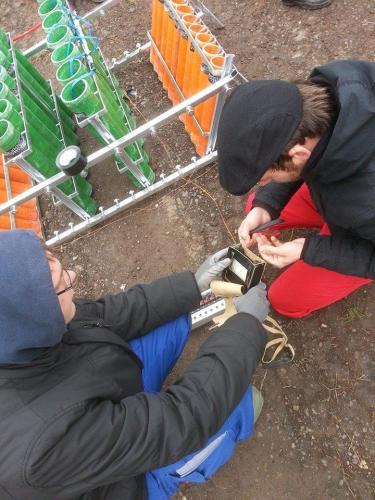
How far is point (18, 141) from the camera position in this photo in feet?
8.80

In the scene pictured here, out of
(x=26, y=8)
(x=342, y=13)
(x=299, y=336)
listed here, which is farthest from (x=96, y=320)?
(x=26, y=8)

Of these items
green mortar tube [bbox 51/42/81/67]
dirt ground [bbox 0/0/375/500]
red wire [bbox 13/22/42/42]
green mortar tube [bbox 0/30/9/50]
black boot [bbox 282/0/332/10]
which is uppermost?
green mortar tube [bbox 0/30/9/50]

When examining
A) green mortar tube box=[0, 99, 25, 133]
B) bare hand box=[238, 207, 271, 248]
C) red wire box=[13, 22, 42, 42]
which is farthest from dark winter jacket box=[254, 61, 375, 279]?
red wire box=[13, 22, 42, 42]

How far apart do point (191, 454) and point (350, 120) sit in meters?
1.68

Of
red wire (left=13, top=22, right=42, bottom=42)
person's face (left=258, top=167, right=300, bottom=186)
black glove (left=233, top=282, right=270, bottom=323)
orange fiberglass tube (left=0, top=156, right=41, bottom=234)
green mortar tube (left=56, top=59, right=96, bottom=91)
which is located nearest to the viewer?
person's face (left=258, top=167, right=300, bottom=186)

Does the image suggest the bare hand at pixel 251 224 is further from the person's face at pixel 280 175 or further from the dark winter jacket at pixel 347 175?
the person's face at pixel 280 175

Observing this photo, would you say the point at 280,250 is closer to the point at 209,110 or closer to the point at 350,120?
the point at 350,120

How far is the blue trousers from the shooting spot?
1.87m

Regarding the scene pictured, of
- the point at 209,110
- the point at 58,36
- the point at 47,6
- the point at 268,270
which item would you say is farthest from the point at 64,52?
the point at 268,270

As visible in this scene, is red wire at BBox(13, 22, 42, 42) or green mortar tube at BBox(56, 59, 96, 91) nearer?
green mortar tube at BBox(56, 59, 96, 91)

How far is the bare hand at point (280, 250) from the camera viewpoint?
2.05 metres

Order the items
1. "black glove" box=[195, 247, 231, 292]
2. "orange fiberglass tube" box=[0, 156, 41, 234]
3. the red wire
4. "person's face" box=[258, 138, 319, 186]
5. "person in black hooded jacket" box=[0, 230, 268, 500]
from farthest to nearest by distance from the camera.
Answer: the red wire < "orange fiberglass tube" box=[0, 156, 41, 234] < "black glove" box=[195, 247, 231, 292] < "person's face" box=[258, 138, 319, 186] < "person in black hooded jacket" box=[0, 230, 268, 500]

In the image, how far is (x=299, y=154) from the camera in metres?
1.49

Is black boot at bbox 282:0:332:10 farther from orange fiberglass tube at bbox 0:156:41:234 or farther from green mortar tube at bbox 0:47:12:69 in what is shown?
orange fiberglass tube at bbox 0:156:41:234
